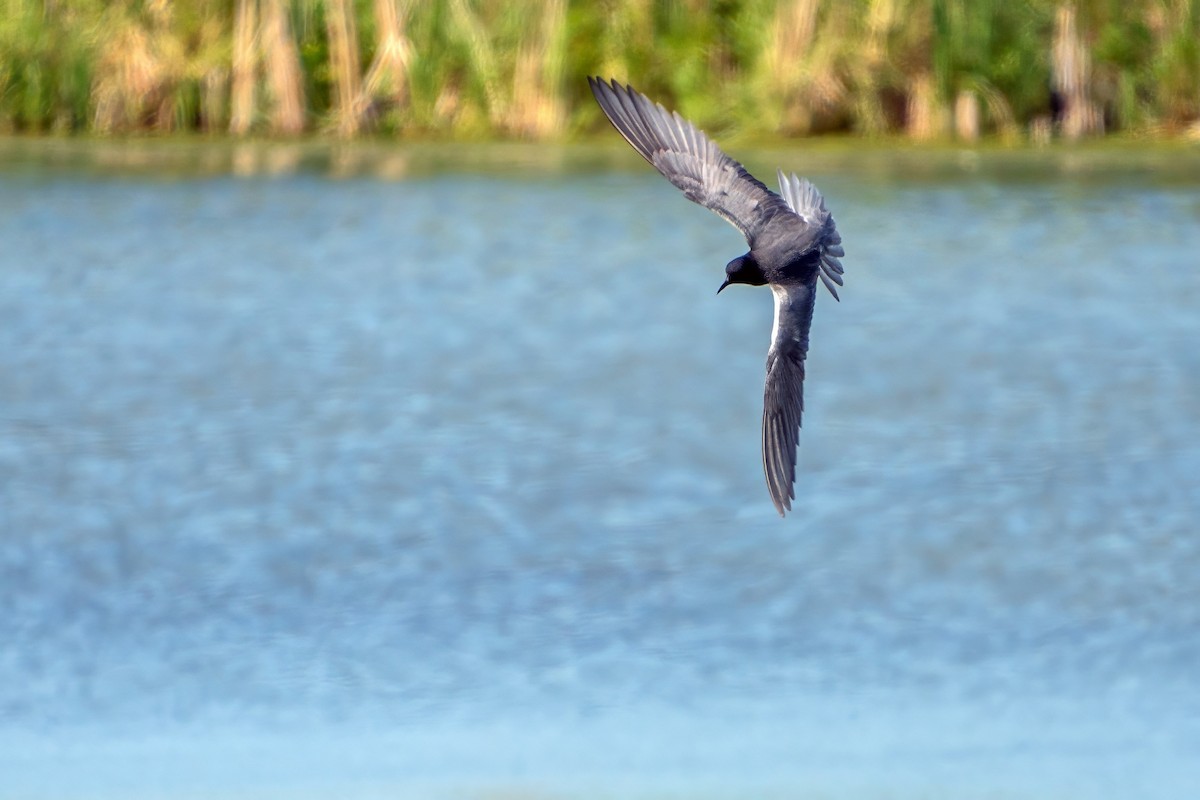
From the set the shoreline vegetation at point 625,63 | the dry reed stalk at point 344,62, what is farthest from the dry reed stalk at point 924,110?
the dry reed stalk at point 344,62

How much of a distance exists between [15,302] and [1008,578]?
334 inches

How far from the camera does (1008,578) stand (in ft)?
28.7

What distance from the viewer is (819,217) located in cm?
545

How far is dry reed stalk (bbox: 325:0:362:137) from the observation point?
66.5 ft

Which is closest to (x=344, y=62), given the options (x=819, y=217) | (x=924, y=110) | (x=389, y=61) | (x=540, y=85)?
(x=389, y=61)

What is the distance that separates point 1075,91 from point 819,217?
52.0ft

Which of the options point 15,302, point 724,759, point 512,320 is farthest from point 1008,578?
point 15,302

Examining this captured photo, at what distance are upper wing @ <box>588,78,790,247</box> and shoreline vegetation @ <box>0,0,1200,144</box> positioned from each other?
47.5 ft

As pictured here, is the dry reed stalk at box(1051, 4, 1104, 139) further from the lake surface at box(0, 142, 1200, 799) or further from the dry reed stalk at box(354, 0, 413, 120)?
the dry reed stalk at box(354, 0, 413, 120)

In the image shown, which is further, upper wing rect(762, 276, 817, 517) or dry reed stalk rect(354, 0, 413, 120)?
dry reed stalk rect(354, 0, 413, 120)

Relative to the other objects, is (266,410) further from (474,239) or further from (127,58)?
(127,58)

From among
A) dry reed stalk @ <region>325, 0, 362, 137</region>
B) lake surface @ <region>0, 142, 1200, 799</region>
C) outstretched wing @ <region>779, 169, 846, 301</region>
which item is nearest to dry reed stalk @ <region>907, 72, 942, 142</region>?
lake surface @ <region>0, 142, 1200, 799</region>

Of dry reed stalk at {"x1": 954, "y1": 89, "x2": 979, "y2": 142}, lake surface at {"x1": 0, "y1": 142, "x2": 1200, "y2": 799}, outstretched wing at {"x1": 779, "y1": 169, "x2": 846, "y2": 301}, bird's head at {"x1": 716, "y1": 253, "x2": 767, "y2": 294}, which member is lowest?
lake surface at {"x1": 0, "y1": 142, "x2": 1200, "y2": 799}

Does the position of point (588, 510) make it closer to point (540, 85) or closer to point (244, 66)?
point (540, 85)
